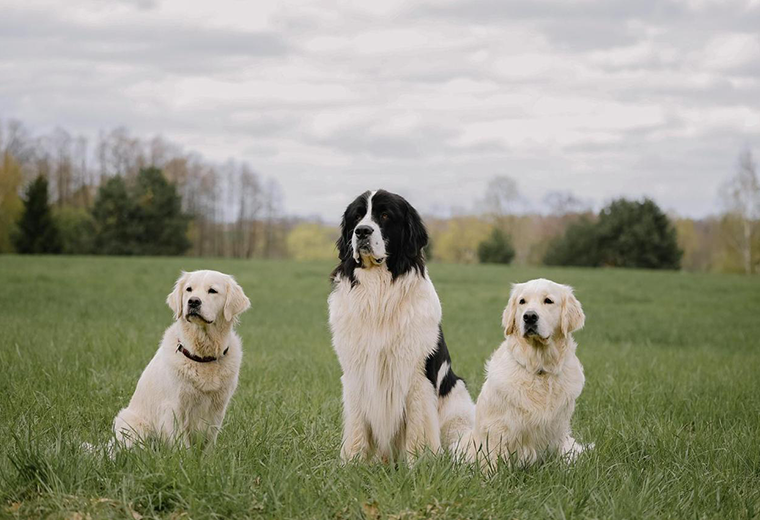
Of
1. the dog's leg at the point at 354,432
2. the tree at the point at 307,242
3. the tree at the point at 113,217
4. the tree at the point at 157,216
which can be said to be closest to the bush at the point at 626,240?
the tree at the point at 307,242

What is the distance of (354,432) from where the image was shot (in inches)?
173

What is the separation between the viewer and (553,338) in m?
4.38

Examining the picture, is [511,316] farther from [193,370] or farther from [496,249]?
[496,249]

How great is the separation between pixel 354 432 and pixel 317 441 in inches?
14.7

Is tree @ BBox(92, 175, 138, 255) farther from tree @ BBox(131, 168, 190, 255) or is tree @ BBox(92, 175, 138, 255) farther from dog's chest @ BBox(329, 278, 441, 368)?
dog's chest @ BBox(329, 278, 441, 368)

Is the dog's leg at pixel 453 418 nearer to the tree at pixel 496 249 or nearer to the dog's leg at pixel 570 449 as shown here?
the dog's leg at pixel 570 449

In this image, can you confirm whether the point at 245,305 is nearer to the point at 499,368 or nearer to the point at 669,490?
the point at 499,368

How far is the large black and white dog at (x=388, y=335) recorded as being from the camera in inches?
169

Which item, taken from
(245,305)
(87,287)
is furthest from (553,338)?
(87,287)

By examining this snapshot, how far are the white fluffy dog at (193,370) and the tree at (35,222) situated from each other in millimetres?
44166

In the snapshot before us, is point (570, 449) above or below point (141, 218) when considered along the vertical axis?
below

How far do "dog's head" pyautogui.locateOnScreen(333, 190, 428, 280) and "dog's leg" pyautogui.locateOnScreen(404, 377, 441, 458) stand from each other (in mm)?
762

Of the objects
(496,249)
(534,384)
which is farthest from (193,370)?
(496,249)

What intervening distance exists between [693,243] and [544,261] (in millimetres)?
20302
